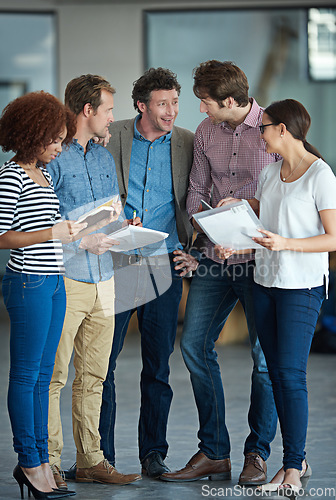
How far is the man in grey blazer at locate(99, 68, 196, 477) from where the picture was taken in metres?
2.98

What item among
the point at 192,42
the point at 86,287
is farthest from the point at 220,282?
the point at 192,42

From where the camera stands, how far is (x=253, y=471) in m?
2.81

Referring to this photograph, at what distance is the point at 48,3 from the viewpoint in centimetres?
691

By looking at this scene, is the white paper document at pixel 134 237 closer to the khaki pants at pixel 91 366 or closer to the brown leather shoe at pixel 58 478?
the khaki pants at pixel 91 366

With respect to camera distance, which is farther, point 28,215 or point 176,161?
point 176,161

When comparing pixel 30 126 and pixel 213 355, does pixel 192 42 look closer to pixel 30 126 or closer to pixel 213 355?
pixel 213 355

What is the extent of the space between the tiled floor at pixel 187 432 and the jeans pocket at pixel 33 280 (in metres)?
0.84

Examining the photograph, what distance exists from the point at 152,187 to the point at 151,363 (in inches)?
29.3

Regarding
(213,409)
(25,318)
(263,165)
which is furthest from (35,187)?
(213,409)

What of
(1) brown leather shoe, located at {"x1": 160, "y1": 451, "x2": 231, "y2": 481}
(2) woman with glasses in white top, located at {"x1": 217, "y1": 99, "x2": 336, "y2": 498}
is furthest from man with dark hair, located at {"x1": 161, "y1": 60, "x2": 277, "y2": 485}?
(2) woman with glasses in white top, located at {"x1": 217, "y1": 99, "x2": 336, "y2": 498}

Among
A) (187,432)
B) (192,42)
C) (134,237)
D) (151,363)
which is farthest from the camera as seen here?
(192,42)

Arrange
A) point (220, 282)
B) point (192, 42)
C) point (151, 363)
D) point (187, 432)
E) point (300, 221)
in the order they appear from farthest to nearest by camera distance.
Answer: point (192, 42) < point (187, 432) < point (151, 363) < point (220, 282) < point (300, 221)

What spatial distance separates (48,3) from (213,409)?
5167 millimetres

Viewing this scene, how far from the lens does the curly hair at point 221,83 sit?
282cm
